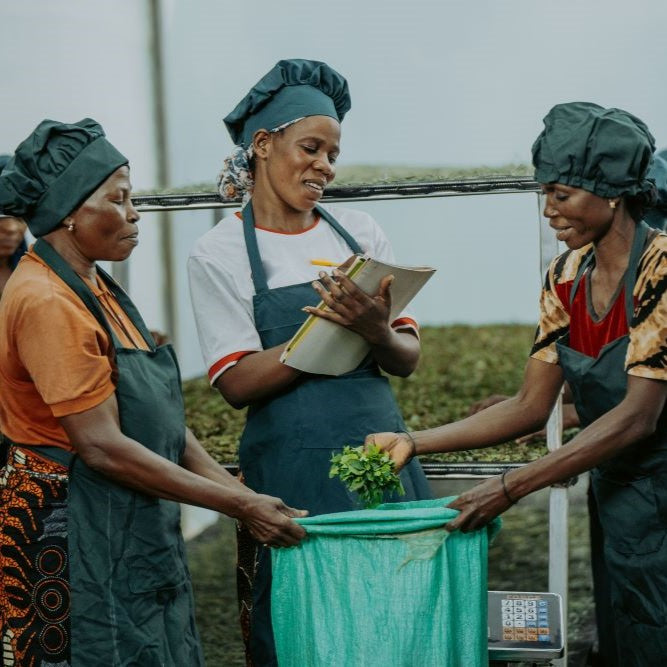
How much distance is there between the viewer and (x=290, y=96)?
2949 mm

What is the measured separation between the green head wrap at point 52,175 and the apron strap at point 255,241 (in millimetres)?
502

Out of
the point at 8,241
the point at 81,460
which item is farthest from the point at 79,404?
the point at 8,241

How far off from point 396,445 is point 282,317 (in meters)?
0.44

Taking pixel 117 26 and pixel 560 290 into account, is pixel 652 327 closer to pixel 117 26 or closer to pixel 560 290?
pixel 560 290

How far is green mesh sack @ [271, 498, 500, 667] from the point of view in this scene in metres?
2.44

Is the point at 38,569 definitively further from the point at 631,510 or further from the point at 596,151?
the point at 596,151

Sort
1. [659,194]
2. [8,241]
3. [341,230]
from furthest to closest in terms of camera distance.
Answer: [8,241] → [659,194] → [341,230]

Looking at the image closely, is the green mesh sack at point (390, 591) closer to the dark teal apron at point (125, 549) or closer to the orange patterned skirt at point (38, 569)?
the dark teal apron at point (125, 549)

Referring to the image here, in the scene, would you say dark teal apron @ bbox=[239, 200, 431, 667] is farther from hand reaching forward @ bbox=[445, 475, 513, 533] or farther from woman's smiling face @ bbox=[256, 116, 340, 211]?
hand reaching forward @ bbox=[445, 475, 513, 533]

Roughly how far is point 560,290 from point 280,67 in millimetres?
955

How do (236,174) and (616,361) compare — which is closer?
(616,361)

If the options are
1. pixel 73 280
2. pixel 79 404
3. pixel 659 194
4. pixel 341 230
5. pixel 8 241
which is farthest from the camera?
pixel 8 241

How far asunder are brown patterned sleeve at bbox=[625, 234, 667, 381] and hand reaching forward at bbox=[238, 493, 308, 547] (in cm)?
83

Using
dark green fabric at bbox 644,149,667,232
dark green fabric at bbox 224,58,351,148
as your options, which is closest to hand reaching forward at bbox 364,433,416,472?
dark green fabric at bbox 224,58,351,148
